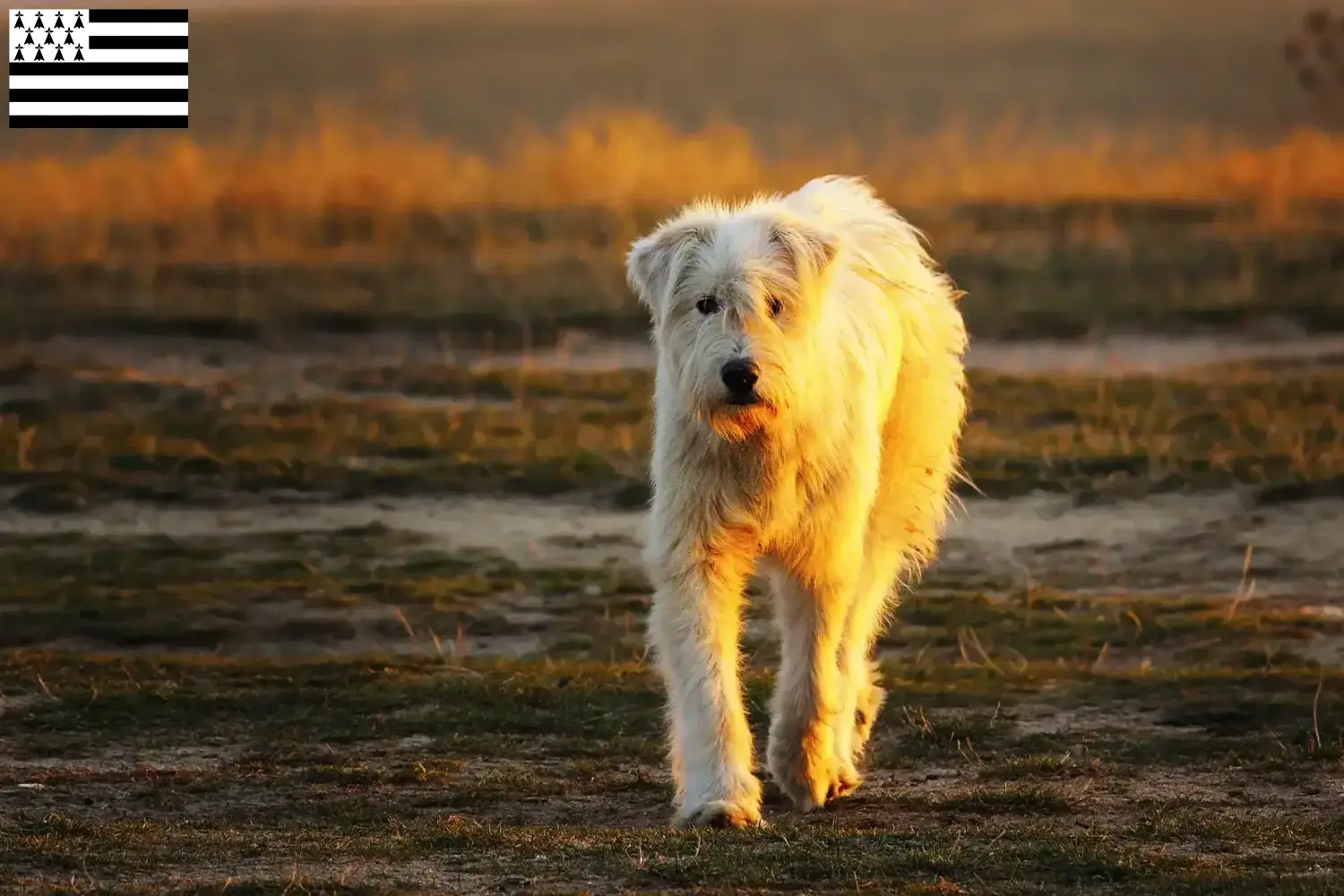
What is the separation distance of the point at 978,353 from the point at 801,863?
671 inches

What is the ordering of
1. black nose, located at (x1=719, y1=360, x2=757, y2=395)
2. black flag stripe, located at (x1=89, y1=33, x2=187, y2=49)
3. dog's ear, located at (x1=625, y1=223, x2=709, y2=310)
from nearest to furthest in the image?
black nose, located at (x1=719, y1=360, x2=757, y2=395)
dog's ear, located at (x1=625, y1=223, x2=709, y2=310)
black flag stripe, located at (x1=89, y1=33, x2=187, y2=49)

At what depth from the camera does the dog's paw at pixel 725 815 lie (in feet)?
29.3

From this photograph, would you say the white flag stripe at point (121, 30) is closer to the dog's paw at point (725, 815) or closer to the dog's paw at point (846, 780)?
the dog's paw at point (846, 780)

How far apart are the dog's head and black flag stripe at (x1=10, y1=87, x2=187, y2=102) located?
8.91 m

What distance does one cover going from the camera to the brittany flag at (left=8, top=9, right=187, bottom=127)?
1734 centimetres

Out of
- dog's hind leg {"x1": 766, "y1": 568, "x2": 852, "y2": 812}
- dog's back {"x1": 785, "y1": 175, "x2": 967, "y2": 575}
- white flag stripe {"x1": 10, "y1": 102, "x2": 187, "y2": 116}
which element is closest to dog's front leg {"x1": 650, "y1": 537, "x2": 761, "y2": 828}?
dog's hind leg {"x1": 766, "y1": 568, "x2": 852, "y2": 812}

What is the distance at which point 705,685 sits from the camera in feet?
30.1

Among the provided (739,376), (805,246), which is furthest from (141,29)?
(739,376)

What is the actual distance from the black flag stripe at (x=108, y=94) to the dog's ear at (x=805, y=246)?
9.27 meters

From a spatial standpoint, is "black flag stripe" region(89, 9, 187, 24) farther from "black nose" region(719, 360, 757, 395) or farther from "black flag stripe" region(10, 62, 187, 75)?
"black nose" region(719, 360, 757, 395)

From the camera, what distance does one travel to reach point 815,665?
961 cm

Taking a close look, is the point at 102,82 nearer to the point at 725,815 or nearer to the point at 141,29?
the point at 141,29

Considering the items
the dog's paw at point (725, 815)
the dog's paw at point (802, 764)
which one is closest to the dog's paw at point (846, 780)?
the dog's paw at point (802, 764)

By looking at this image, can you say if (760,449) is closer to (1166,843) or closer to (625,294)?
(1166,843)
